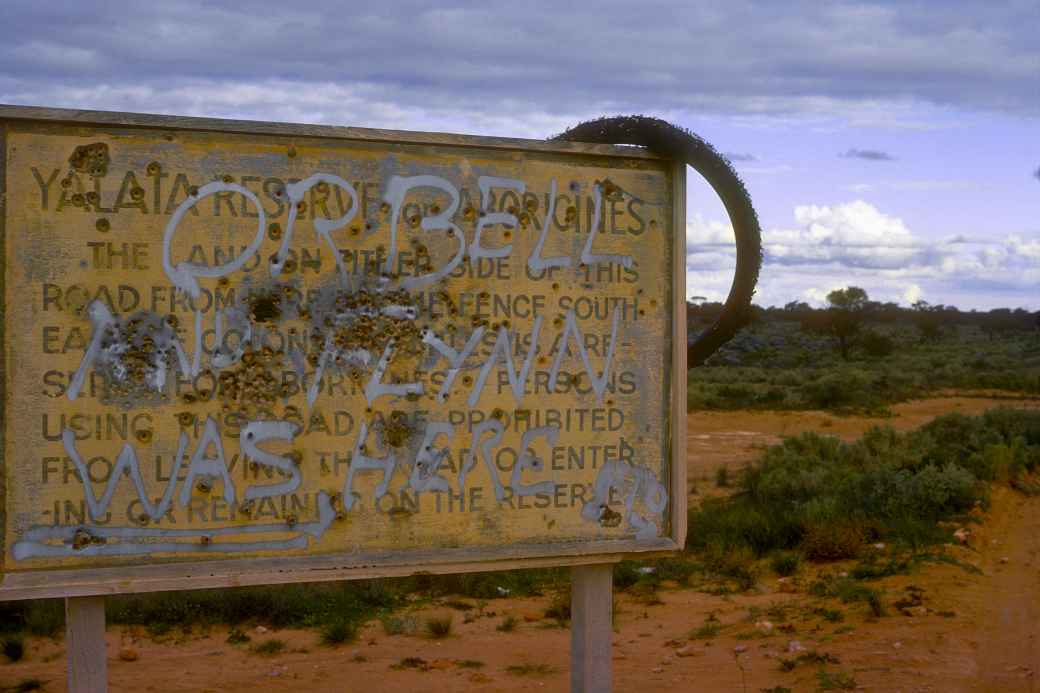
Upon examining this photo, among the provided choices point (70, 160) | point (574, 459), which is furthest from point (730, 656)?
point (70, 160)

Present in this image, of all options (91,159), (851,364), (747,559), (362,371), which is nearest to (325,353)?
(362,371)

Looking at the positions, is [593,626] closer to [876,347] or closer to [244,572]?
[244,572]

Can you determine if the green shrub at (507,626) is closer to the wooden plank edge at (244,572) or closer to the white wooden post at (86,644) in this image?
the wooden plank edge at (244,572)

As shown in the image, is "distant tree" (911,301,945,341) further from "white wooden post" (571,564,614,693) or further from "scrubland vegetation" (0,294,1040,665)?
"white wooden post" (571,564,614,693)

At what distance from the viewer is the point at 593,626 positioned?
4512mm

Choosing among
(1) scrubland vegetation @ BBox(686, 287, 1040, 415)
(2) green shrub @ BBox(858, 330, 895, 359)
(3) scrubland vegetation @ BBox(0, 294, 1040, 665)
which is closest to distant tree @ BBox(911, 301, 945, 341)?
(1) scrubland vegetation @ BBox(686, 287, 1040, 415)

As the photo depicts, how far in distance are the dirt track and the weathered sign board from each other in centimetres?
209

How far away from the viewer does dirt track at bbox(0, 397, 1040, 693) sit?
5957mm

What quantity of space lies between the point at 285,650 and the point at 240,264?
3.78m

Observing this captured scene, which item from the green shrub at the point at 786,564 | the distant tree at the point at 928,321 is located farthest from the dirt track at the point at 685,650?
the distant tree at the point at 928,321

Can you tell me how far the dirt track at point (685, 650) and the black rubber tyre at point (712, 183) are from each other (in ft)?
7.44

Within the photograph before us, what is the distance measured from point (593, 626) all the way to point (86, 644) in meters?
2.02

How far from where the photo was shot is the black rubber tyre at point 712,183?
437 cm

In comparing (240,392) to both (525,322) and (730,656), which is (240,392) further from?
(730,656)
